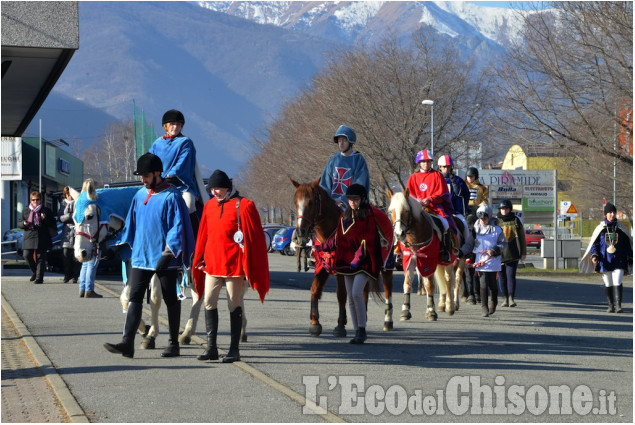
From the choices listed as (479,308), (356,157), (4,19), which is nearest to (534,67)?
(479,308)

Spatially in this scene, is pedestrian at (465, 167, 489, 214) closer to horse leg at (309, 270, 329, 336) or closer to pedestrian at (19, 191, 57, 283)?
horse leg at (309, 270, 329, 336)

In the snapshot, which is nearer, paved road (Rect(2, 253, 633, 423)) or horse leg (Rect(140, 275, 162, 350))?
paved road (Rect(2, 253, 633, 423))

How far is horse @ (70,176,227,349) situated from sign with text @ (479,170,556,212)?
129 ft

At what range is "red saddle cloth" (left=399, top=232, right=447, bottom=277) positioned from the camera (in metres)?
15.9

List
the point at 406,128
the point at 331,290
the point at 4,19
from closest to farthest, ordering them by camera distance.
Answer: the point at 4,19 → the point at 331,290 → the point at 406,128

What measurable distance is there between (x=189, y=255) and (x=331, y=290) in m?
13.7

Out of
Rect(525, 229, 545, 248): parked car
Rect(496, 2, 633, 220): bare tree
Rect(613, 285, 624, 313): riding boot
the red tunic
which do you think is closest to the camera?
the red tunic

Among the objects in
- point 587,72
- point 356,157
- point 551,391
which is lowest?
point 551,391

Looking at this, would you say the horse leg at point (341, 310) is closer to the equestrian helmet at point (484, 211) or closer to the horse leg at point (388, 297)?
the horse leg at point (388, 297)

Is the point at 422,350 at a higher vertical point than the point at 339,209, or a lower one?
lower

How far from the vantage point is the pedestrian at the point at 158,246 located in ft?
36.9

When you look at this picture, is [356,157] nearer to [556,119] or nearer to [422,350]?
[422,350]

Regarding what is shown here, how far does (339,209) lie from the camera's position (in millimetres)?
13750

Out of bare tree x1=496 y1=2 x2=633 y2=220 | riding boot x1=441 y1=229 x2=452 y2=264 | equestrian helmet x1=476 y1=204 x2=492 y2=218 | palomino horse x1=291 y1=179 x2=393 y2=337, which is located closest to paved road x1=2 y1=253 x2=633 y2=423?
palomino horse x1=291 y1=179 x2=393 y2=337
